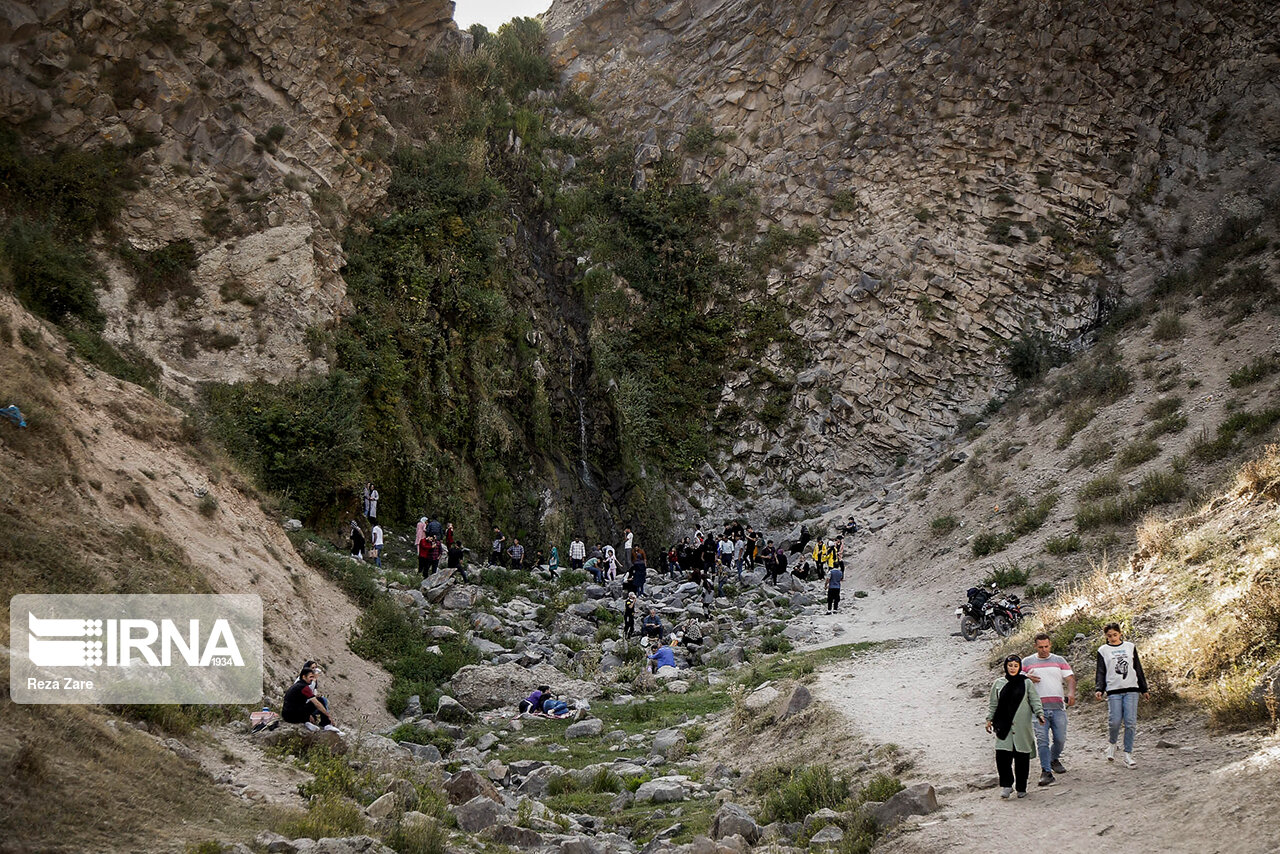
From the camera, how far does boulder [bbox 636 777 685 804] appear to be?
31.1 feet

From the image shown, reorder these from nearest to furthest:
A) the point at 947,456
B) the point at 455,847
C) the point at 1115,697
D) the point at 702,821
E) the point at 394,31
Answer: the point at 455,847 < the point at 1115,697 < the point at 702,821 < the point at 947,456 < the point at 394,31

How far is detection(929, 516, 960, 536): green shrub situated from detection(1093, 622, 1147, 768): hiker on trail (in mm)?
15117

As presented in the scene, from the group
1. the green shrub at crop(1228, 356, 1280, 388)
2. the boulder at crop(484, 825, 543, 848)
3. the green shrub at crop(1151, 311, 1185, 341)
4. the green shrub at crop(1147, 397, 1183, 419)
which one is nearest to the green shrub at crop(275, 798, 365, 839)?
the boulder at crop(484, 825, 543, 848)

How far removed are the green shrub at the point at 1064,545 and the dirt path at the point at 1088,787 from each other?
23.8 ft

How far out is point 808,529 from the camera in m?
27.2

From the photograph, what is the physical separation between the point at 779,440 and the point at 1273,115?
810 inches

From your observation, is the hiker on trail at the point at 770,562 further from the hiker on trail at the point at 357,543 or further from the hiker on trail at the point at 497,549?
the hiker on trail at the point at 357,543

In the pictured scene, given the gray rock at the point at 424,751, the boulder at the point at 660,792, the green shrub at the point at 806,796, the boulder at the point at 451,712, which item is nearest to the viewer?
the green shrub at the point at 806,796

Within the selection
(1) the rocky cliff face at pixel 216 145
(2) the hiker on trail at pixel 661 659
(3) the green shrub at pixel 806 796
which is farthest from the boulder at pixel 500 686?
(1) the rocky cliff face at pixel 216 145

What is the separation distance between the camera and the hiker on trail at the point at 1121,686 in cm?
740

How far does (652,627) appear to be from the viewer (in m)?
17.2

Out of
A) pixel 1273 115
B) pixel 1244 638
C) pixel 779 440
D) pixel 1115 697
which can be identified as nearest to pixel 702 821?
pixel 1115 697

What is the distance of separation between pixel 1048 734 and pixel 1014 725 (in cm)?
48

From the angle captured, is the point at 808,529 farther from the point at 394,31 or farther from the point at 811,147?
the point at 394,31
